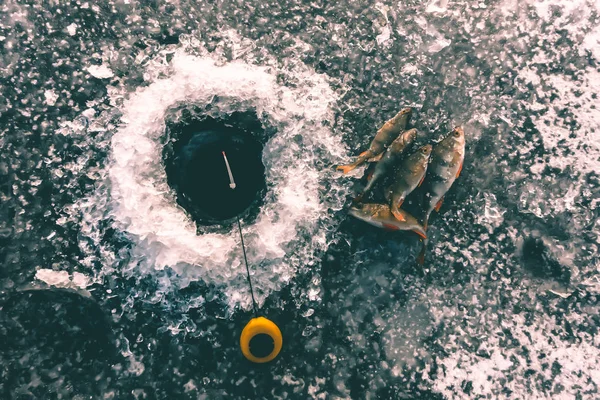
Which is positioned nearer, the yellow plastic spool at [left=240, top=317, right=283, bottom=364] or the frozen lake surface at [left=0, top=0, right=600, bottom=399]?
the yellow plastic spool at [left=240, top=317, right=283, bottom=364]

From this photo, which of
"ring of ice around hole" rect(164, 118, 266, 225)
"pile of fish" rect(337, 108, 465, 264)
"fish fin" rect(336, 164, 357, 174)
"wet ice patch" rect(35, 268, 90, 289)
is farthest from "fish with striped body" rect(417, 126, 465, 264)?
"wet ice patch" rect(35, 268, 90, 289)

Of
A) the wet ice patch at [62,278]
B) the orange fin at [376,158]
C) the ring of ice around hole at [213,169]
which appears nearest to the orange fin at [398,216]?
the orange fin at [376,158]

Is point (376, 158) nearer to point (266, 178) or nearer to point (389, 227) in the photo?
point (389, 227)

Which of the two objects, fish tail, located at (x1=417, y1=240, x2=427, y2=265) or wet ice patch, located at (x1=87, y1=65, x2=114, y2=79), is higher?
wet ice patch, located at (x1=87, y1=65, x2=114, y2=79)

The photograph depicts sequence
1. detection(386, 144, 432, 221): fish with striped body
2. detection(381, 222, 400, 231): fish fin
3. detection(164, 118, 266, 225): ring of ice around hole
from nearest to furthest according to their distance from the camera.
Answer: detection(386, 144, 432, 221): fish with striped body
detection(381, 222, 400, 231): fish fin
detection(164, 118, 266, 225): ring of ice around hole

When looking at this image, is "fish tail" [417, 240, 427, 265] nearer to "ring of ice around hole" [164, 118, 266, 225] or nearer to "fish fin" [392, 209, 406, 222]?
"fish fin" [392, 209, 406, 222]

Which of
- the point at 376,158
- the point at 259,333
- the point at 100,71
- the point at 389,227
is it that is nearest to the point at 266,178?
the point at 376,158

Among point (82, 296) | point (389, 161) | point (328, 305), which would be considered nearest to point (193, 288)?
point (82, 296)
